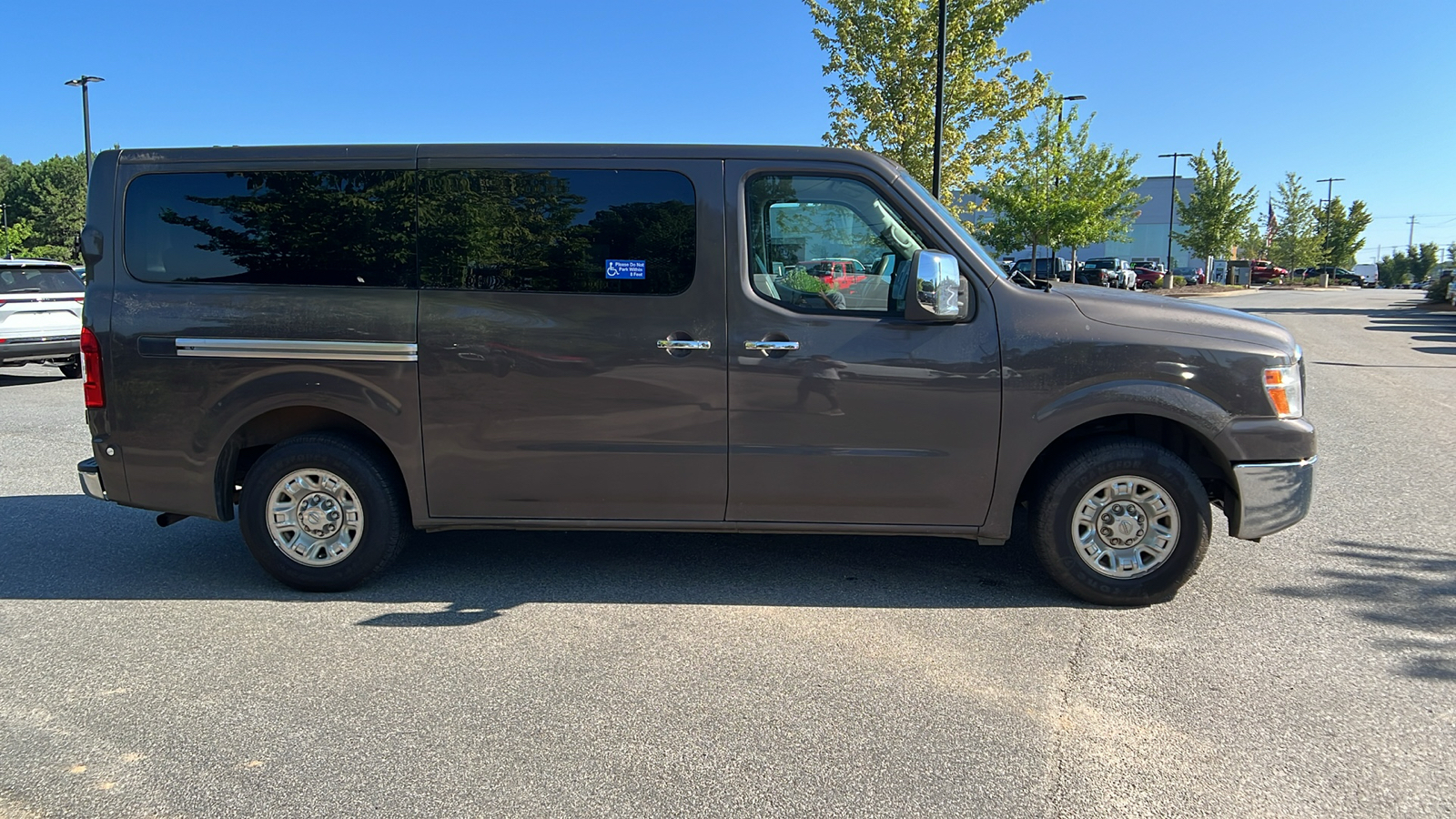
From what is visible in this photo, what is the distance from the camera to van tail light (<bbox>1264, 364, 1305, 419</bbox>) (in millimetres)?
4113

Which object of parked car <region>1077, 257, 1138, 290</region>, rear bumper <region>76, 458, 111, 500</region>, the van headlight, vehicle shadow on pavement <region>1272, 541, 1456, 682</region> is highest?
parked car <region>1077, 257, 1138, 290</region>

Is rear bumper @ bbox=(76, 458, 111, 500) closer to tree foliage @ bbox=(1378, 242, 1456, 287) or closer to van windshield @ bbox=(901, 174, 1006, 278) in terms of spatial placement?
van windshield @ bbox=(901, 174, 1006, 278)

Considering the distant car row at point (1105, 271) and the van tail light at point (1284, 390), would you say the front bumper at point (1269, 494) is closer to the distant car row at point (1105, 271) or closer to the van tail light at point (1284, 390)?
the van tail light at point (1284, 390)

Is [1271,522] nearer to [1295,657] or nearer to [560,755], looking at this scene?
[1295,657]

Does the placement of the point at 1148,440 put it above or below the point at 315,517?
above

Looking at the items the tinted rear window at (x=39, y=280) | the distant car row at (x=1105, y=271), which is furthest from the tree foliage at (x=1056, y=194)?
the tinted rear window at (x=39, y=280)

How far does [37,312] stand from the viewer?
39.6ft

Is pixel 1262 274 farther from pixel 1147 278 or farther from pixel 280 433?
pixel 280 433

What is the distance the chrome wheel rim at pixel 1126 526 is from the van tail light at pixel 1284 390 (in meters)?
0.61

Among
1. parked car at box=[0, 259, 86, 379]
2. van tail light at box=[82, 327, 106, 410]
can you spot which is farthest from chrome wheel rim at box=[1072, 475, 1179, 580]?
parked car at box=[0, 259, 86, 379]

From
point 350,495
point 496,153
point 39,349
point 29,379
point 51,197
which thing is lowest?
point 29,379

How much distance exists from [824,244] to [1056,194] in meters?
28.5

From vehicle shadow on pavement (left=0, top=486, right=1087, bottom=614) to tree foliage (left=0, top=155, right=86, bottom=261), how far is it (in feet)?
240

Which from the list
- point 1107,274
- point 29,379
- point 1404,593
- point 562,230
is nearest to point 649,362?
point 562,230
